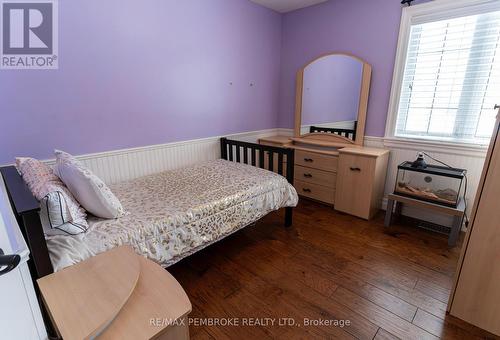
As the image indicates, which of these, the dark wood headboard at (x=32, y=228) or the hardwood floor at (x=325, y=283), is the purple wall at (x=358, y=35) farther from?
the dark wood headboard at (x=32, y=228)

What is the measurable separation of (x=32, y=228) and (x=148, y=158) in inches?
59.0

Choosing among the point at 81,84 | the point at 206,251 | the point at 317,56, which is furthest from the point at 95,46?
the point at 317,56

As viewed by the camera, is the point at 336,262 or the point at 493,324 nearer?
the point at 493,324

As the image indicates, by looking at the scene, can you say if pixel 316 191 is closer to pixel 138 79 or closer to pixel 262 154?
pixel 262 154

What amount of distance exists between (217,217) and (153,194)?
0.53 m

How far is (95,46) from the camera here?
76.7 inches

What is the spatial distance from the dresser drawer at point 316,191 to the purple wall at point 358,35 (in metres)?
0.83

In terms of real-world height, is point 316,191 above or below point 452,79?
below

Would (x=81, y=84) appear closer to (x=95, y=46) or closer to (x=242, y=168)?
(x=95, y=46)

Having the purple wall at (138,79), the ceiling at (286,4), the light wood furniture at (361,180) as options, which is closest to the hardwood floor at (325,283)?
A: the light wood furniture at (361,180)

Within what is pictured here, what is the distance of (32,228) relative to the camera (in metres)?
0.98

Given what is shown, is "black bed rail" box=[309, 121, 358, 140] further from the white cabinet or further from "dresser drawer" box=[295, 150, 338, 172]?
the white cabinet

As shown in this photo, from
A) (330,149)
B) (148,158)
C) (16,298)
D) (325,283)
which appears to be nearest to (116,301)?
(16,298)

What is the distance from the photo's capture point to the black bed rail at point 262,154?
2.43 meters
